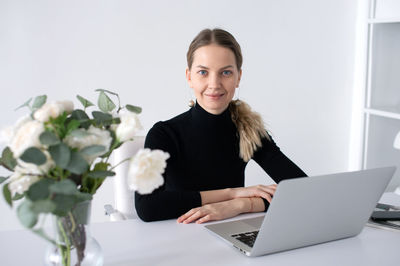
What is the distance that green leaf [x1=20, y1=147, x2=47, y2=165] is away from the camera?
89 centimetres

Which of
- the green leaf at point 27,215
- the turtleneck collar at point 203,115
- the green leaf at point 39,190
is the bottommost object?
the green leaf at point 27,215

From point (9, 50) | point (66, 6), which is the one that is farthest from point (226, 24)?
point (9, 50)

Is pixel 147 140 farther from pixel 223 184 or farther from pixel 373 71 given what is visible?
pixel 373 71

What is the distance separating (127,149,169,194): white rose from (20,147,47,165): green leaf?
0.16m

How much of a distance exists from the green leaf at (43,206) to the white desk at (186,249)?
382 mm

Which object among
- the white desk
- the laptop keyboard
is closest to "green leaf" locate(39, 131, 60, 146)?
the white desk

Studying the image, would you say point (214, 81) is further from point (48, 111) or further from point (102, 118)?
point (48, 111)

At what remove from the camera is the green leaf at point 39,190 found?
0.90 m

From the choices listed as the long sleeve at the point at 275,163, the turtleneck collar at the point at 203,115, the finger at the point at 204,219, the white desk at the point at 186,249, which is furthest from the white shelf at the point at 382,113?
the finger at the point at 204,219

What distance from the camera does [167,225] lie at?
151 cm

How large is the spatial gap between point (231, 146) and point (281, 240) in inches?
31.4

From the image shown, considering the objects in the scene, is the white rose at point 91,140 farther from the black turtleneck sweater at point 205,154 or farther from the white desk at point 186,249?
the black turtleneck sweater at point 205,154

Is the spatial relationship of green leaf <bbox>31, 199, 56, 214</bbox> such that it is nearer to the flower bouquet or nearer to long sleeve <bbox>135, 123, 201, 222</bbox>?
the flower bouquet

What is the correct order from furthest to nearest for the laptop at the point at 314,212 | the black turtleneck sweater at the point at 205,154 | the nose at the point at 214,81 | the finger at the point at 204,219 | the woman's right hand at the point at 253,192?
the black turtleneck sweater at the point at 205,154, the nose at the point at 214,81, the woman's right hand at the point at 253,192, the finger at the point at 204,219, the laptop at the point at 314,212
